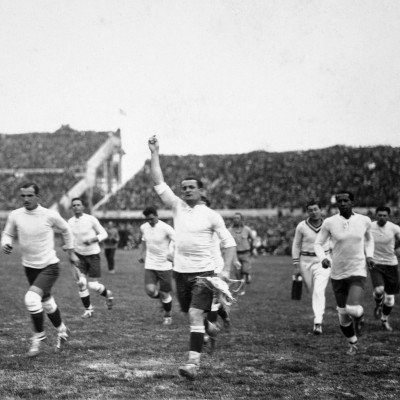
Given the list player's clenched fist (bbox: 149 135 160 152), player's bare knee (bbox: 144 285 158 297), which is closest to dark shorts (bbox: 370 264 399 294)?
player's bare knee (bbox: 144 285 158 297)

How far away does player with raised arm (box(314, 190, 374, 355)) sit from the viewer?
7527mm

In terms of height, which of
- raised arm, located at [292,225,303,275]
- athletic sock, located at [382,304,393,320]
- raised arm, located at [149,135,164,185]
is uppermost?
raised arm, located at [149,135,164,185]

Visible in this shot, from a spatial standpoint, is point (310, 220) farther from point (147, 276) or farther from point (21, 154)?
point (21, 154)

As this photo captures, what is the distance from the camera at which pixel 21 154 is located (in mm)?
59406

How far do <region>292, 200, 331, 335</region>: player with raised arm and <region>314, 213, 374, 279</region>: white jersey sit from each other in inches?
62.2

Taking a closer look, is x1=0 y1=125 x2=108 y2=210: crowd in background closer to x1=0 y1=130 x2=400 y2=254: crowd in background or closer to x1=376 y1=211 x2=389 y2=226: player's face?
x1=0 y1=130 x2=400 y2=254: crowd in background

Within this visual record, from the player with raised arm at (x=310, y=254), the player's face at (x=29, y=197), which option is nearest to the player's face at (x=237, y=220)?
the player with raised arm at (x=310, y=254)

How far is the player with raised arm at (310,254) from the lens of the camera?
9.42m

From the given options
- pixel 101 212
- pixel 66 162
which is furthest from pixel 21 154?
pixel 101 212

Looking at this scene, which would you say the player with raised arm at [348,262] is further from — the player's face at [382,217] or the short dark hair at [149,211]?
the short dark hair at [149,211]

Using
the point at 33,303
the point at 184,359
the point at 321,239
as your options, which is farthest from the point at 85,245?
the point at 321,239

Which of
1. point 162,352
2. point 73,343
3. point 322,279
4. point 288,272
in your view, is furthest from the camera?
point 288,272

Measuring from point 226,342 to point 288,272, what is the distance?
49.0ft

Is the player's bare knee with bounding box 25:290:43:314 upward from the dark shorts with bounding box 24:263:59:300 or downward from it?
downward
